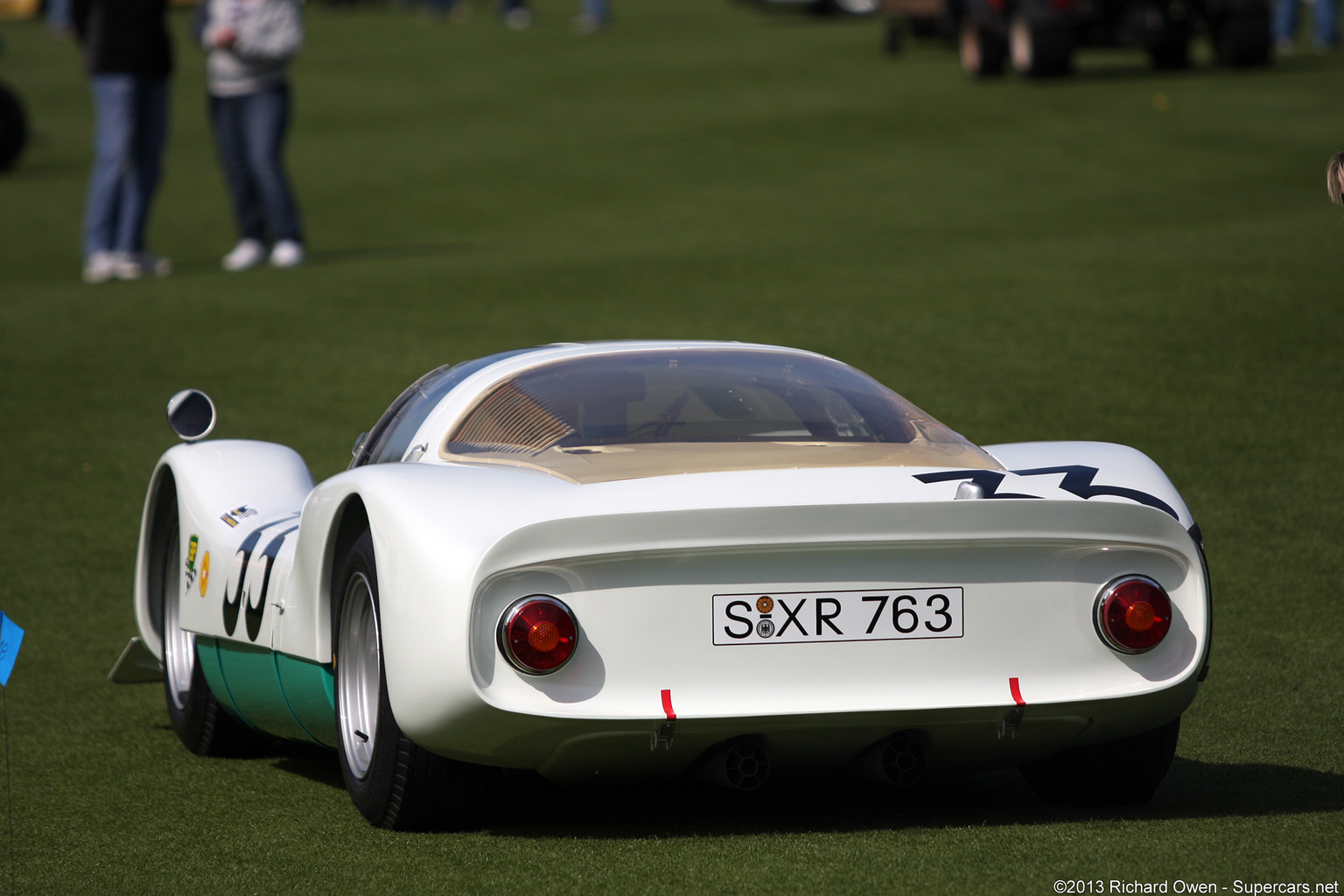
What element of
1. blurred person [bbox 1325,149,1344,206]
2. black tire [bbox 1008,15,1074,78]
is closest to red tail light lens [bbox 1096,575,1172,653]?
blurred person [bbox 1325,149,1344,206]

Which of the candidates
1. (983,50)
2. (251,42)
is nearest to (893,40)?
(983,50)

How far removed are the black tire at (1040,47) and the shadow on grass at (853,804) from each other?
16956 millimetres

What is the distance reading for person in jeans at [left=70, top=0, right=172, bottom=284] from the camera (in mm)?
12672

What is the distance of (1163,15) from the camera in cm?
2067

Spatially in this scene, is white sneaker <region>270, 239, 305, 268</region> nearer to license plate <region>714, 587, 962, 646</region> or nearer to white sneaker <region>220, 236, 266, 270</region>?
white sneaker <region>220, 236, 266, 270</region>

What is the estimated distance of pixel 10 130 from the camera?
1936 cm

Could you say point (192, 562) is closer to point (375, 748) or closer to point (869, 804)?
point (375, 748)

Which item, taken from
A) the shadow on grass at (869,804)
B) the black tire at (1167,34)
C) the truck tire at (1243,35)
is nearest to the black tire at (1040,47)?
the black tire at (1167,34)

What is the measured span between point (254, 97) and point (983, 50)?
1138 cm

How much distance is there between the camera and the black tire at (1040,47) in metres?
20.2

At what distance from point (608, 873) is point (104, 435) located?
6113 millimetres

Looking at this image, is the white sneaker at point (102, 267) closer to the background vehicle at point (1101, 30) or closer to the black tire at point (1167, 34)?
the background vehicle at point (1101, 30)

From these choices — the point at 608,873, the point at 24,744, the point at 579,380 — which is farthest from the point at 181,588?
the point at 608,873

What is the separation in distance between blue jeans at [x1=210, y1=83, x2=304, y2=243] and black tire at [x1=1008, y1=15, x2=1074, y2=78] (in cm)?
1032
